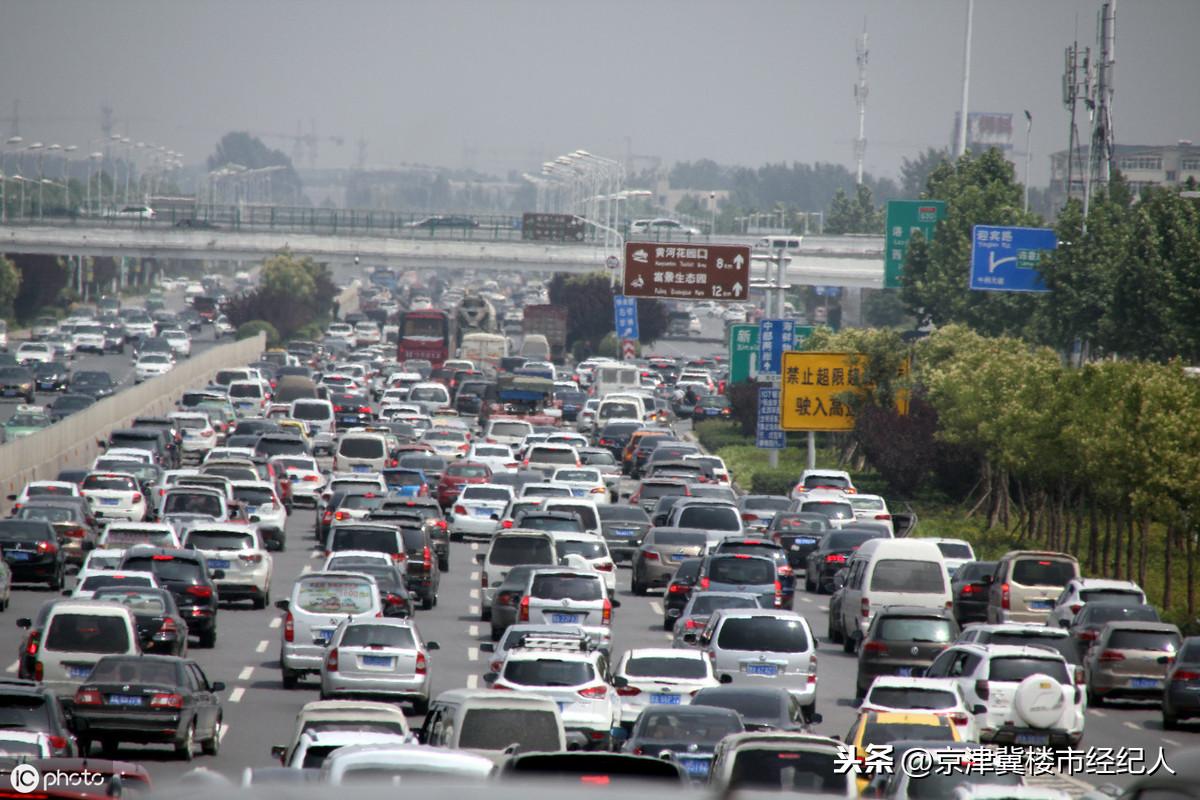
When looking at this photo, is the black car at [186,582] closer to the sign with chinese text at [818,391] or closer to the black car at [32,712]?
the black car at [32,712]

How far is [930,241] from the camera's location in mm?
86312

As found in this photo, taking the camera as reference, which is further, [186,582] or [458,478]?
[458,478]

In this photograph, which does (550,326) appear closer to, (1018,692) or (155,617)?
(155,617)

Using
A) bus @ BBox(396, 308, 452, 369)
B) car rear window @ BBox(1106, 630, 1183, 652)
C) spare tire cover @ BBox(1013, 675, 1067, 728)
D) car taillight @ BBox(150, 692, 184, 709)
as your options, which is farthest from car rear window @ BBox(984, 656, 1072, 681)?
bus @ BBox(396, 308, 452, 369)

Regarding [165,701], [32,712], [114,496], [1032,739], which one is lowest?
[114,496]

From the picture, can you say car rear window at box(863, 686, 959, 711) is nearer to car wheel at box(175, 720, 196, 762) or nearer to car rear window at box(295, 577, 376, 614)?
car wheel at box(175, 720, 196, 762)

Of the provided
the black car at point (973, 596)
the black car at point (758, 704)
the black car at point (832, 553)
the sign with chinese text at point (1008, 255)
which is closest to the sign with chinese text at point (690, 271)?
the sign with chinese text at point (1008, 255)

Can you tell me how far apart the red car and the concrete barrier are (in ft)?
33.3

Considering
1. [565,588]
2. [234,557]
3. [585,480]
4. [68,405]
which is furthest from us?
[68,405]

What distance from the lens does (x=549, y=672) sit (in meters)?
22.4

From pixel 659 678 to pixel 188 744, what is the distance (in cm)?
569

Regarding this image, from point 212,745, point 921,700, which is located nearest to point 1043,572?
point 921,700

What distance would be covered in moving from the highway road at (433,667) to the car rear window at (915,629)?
117cm

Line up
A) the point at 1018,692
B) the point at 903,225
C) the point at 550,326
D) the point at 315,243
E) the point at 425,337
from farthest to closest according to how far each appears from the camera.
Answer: the point at 315,243
the point at 550,326
the point at 425,337
the point at 903,225
the point at 1018,692
